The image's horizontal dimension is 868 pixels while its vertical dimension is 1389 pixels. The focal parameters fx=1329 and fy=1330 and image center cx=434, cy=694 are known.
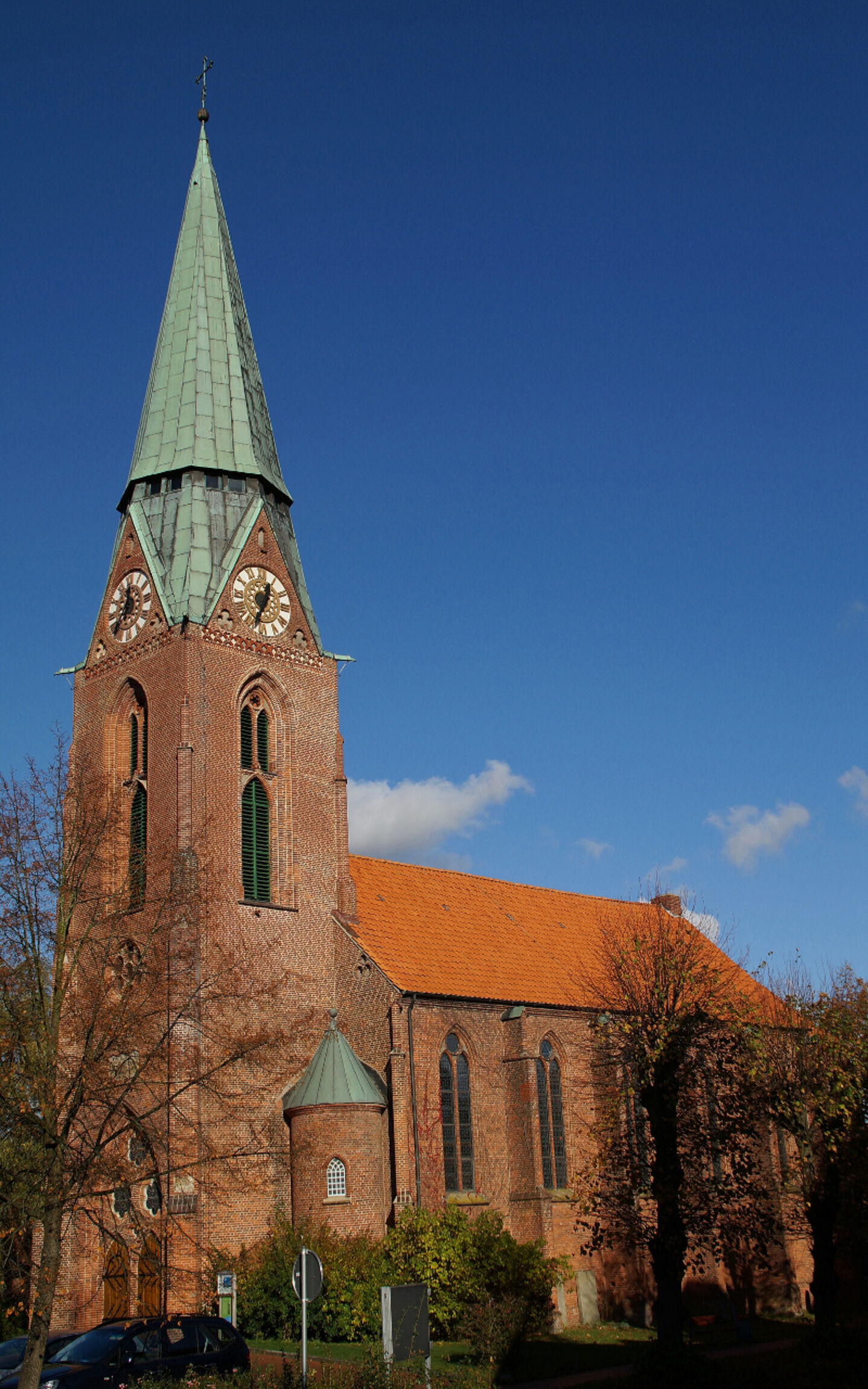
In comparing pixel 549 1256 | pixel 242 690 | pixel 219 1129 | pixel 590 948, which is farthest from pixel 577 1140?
pixel 242 690

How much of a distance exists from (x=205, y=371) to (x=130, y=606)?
25.8 feet

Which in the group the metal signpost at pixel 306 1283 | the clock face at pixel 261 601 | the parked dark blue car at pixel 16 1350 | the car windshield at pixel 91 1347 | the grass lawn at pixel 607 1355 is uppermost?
the clock face at pixel 261 601

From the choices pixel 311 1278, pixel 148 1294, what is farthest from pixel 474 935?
pixel 311 1278

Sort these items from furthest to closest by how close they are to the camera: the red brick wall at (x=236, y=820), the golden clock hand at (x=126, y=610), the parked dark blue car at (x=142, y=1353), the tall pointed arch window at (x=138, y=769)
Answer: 1. the golden clock hand at (x=126, y=610)
2. the tall pointed arch window at (x=138, y=769)
3. the red brick wall at (x=236, y=820)
4. the parked dark blue car at (x=142, y=1353)

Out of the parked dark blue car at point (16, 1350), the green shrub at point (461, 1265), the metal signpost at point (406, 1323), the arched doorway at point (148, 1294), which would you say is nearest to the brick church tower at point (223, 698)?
the arched doorway at point (148, 1294)

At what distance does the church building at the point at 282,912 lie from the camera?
107ft

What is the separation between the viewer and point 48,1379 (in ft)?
68.8

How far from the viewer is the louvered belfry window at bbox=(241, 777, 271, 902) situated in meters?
35.8

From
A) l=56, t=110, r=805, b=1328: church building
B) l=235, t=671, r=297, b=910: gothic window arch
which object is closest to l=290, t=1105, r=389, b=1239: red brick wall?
l=56, t=110, r=805, b=1328: church building

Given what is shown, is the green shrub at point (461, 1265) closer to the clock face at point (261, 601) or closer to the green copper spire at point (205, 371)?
the clock face at point (261, 601)

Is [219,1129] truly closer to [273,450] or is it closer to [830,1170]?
[830,1170]

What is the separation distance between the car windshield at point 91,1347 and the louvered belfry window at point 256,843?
13803mm

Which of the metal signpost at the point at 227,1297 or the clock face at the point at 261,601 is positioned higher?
the clock face at the point at 261,601

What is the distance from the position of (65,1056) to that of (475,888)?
2415cm
